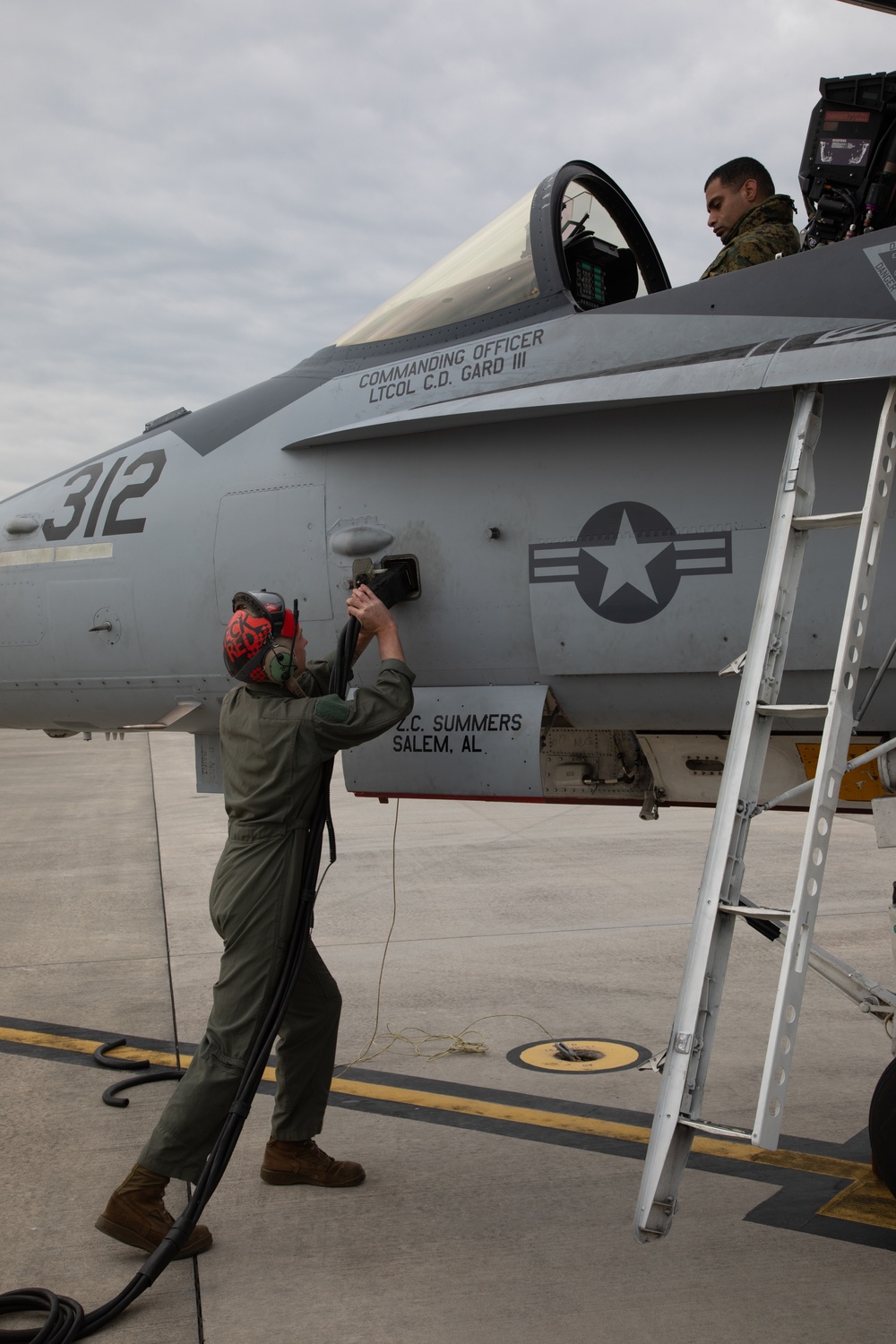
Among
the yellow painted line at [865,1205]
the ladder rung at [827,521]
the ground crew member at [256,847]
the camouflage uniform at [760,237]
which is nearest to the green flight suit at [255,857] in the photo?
the ground crew member at [256,847]

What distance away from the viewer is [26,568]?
4859 millimetres

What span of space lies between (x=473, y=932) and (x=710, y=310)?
16.8ft

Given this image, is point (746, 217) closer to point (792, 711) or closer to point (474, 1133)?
point (792, 711)

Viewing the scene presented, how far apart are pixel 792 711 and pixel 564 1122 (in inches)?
98.8

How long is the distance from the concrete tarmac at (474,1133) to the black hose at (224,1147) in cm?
13

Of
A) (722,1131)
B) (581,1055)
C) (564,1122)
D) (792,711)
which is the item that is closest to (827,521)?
(792,711)

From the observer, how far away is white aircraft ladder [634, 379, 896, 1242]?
251cm

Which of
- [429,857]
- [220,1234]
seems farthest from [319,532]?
[429,857]

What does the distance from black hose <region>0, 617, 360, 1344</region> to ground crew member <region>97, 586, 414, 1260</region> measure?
4 cm

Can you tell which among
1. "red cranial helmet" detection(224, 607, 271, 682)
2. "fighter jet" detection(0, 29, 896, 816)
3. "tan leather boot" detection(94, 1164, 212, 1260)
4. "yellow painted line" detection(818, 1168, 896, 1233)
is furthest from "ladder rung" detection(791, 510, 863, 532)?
"tan leather boot" detection(94, 1164, 212, 1260)

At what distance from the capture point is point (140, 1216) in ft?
11.4

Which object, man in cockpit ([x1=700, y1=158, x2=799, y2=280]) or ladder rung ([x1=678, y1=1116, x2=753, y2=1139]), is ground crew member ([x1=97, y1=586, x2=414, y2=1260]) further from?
man in cockpit ([x1=700, y1=158, x2=799, y2=280])

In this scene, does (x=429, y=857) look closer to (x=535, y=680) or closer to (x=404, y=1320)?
(x=535, y=680)

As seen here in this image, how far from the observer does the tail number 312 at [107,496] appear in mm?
4686
